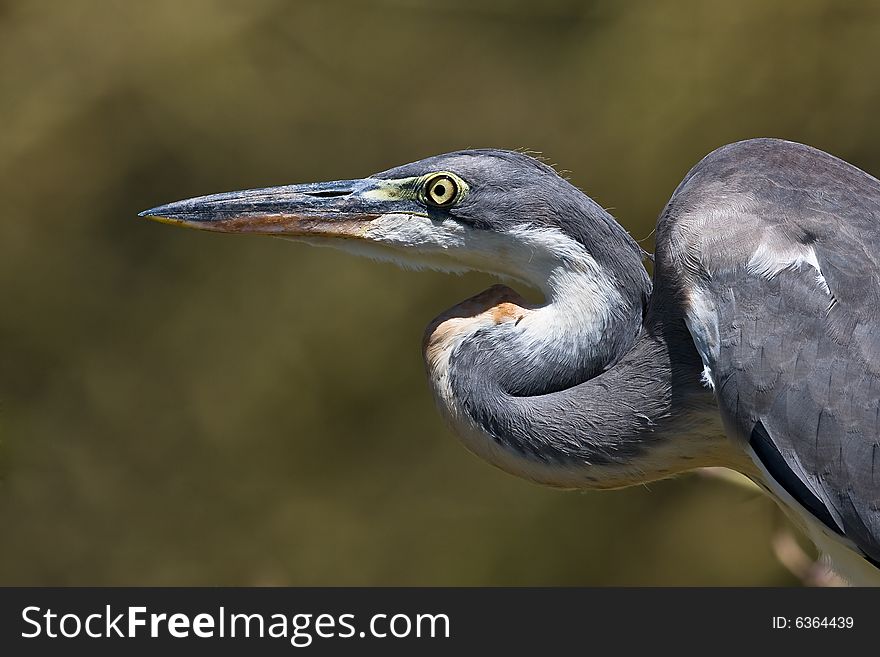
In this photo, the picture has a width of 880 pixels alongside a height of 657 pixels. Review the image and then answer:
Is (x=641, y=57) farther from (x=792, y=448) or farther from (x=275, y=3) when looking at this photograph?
(x=792, y=448)

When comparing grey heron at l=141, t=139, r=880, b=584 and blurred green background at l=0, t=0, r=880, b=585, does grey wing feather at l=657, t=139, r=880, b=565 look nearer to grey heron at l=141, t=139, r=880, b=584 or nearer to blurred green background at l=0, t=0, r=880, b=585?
grey heron at l=141, t=139, r=880, b=584

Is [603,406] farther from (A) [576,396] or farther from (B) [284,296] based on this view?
(B) [284,296]

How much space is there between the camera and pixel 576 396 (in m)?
1.99

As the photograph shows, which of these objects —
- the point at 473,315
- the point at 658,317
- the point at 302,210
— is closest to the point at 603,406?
the point at 658,317

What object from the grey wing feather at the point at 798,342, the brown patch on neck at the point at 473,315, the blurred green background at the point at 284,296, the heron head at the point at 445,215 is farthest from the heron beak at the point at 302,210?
the blurred green background at the point at 284,296

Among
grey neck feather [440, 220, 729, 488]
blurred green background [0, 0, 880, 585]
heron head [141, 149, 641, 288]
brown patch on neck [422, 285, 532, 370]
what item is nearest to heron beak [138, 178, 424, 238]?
heron head [141, 149, 641, 288]

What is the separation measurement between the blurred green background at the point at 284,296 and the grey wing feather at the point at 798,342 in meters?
3.05

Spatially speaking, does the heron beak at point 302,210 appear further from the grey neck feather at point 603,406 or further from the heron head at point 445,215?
the grey neck feather at point 603,406

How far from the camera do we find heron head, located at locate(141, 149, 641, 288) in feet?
6.61

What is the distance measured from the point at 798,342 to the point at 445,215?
619 millimetres

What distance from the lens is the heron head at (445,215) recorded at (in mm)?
2014

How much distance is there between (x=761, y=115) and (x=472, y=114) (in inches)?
45.9

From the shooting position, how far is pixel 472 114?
4.89 meters

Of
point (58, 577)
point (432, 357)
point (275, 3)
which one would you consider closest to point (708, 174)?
point (432, 357)
